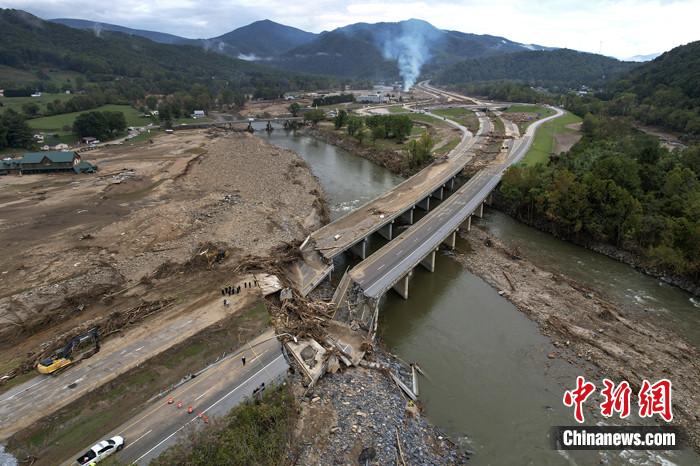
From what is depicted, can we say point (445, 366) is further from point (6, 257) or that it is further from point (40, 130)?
point (40, 130)

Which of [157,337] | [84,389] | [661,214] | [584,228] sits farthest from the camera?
[584,228]

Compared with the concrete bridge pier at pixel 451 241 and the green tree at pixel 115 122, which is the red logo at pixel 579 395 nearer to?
the concrete bridge pier at pixel 451 241

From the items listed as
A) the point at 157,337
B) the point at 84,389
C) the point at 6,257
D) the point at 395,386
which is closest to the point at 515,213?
the point at 395,386

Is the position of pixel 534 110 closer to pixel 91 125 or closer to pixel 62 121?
pixel 91 125

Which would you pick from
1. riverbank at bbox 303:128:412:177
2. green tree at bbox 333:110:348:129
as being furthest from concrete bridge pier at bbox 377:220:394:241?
green tree at bbox 333:110:348:129

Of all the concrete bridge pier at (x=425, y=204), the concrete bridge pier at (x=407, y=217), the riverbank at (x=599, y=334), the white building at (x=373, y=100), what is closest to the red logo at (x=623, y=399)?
the riverbank at (x=599, y=334)

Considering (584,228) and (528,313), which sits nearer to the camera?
(528,313)

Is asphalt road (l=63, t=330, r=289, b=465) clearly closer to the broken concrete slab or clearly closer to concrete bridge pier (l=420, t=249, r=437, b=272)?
the broken concrete slab
